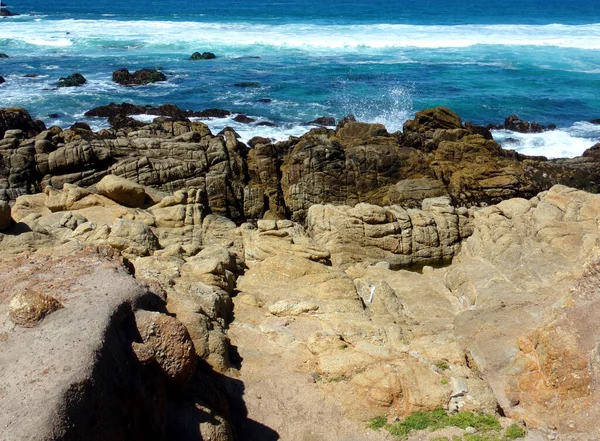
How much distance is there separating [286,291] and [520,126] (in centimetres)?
2814

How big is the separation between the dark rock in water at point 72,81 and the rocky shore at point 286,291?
23.0m

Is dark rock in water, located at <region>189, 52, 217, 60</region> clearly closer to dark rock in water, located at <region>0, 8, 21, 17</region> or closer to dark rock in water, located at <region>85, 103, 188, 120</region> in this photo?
dark rock in water, located at <region>85, 103, 188, 120</region>

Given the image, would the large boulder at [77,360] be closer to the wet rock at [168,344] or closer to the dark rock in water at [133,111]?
the wet rock at [168,344]

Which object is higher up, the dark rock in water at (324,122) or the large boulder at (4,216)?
the large boulder at (4,216)

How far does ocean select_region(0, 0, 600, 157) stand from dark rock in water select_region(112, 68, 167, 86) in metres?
1.67

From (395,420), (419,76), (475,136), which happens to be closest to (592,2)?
(419,76)

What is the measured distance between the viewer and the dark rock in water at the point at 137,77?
4897cm

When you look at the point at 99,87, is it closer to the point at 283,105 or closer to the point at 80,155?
the point at 283,105

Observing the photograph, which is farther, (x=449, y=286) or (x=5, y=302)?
(x=449, y=286)

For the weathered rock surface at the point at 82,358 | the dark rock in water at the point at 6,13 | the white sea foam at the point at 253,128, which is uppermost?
the dark rock in water at the point at 6,13

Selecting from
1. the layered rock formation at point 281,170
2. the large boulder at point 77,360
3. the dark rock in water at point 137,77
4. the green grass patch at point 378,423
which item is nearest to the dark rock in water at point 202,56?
the dark rock in water at point 137,77

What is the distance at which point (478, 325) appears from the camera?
12.7 metres

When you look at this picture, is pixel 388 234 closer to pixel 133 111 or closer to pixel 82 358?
pixel 82 358

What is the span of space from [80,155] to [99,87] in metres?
27.2
